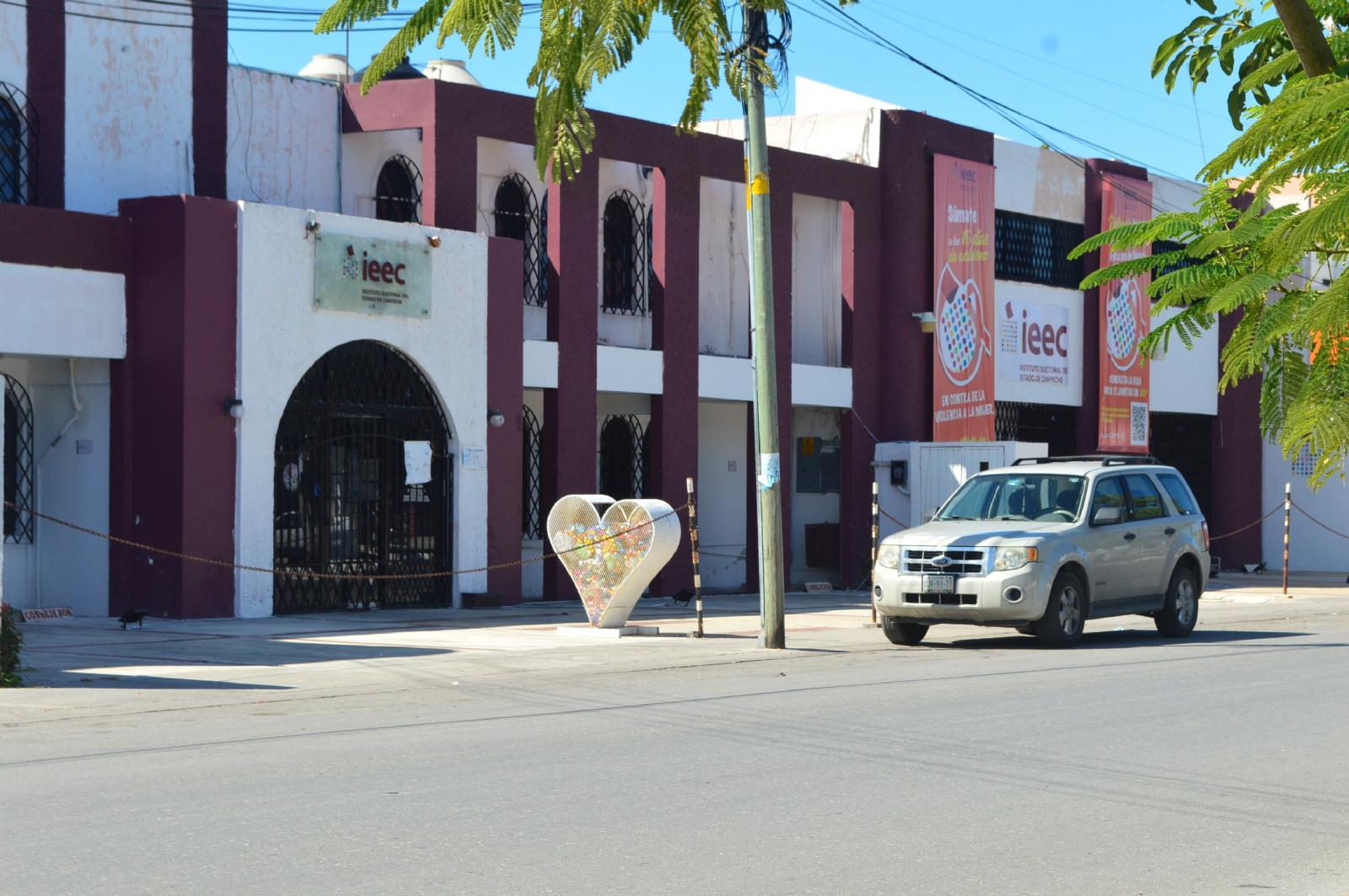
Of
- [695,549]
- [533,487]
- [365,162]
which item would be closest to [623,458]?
[533,487]

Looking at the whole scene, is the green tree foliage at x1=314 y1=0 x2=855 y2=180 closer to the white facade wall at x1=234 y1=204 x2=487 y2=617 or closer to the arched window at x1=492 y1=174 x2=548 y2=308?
the white facade wall at x1=234 y1=204 x2=487 y2=617

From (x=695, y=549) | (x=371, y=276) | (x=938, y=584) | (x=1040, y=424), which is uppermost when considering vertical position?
(x=371, y=276)

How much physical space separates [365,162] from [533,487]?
17.2 feet

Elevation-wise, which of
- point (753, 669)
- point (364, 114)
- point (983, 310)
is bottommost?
point (753, 669)

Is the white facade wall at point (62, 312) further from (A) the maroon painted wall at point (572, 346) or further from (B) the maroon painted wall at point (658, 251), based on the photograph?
(A) the maroon painted wall at point (572, 346)

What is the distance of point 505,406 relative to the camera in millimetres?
21953

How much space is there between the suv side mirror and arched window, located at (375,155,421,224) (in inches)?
410

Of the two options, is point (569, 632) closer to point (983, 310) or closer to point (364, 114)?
point (364, 114)

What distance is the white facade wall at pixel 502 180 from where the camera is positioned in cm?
2294

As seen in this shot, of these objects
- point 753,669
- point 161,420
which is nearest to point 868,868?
point 753,669

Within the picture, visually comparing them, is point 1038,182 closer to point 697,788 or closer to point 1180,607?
point 1180,607

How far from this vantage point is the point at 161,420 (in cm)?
1836

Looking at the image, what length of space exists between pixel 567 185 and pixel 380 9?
59.1ft

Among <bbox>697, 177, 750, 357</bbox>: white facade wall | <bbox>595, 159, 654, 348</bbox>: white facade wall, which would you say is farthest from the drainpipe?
<bbox>697, 177, 750, 357</bbox>: white facade wall
